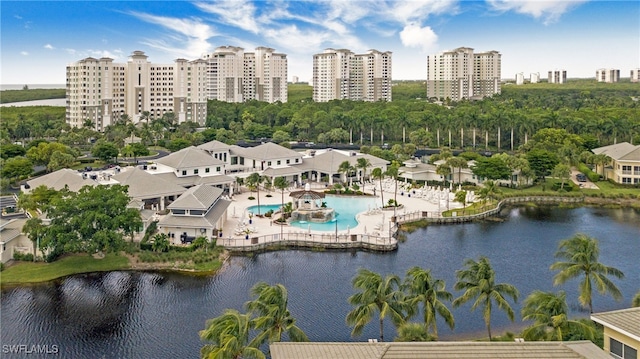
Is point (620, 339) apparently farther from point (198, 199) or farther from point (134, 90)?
point (134, 90)

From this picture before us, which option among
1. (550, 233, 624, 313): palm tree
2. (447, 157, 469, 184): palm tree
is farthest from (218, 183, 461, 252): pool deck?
(550, 233, 624, 313): palm tree

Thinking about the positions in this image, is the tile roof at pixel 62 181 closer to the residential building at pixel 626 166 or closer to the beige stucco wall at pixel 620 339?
the beige stucco wall at pixel 620 339

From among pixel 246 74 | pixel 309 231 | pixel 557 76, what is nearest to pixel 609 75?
pixel 557 76

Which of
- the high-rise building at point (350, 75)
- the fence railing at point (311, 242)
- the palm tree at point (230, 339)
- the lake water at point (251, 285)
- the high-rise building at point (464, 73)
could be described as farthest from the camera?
the high-rise building at point (464, 73)

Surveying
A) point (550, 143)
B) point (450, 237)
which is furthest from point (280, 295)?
point (550, 143)

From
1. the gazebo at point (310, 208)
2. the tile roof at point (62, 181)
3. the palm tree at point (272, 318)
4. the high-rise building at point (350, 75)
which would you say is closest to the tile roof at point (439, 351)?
the palm tree at point (272, 318)

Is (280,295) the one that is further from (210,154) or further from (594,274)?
(210,154)
